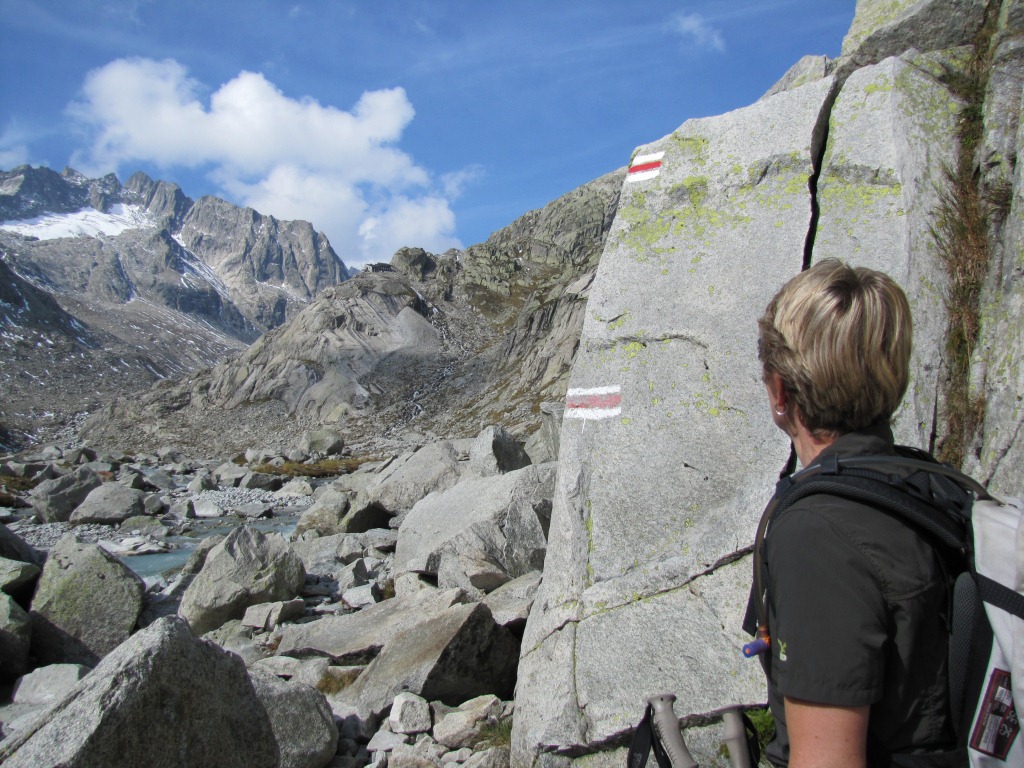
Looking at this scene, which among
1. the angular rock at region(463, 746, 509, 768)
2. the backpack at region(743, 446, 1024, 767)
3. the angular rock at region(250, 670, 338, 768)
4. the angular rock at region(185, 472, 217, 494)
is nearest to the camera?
the backpack at region(743, 446, 1024, 767)

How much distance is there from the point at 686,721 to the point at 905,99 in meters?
5.76

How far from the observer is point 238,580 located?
1154cm

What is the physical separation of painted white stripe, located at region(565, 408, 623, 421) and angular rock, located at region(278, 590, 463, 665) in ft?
10.6

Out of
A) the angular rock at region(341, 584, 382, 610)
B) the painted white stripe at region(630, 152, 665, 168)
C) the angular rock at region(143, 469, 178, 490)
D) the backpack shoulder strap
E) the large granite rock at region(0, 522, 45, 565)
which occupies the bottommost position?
the angular rock at region(341, 584, 382, 610)

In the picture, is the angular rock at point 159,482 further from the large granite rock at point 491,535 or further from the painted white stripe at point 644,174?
the painted white stripe at point 644,174

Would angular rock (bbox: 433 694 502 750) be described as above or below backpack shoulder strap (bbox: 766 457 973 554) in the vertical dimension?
below

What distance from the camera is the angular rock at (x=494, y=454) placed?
16844 millimetres

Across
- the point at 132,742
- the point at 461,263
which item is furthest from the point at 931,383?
the point at 461,263

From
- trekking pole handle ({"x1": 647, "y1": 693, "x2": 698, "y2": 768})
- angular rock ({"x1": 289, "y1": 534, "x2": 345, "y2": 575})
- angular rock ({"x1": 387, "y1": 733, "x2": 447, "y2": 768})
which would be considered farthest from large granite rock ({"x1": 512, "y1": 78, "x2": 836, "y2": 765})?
angular rock ({"x1": 289, "y1": 534, "x2": 345, "y2": 575})

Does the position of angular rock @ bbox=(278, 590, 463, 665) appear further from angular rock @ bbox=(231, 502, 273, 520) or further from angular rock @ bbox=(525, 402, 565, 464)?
angular rock @ bbox=(231, 502, 273, 520)

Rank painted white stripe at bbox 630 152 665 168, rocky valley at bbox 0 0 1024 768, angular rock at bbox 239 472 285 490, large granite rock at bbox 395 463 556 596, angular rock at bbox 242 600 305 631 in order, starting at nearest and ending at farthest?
1. rocky valley at bbox 0 0 1024 768
2. painted white stripe at bbox 630 152 665 168
3. large granite rock at bbox 395 463 556 596
4. angular rock at bbox 242 600 305 631
5. angular rock at bbox 239 472 285 490

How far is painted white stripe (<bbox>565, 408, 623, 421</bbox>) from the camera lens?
6.23 m

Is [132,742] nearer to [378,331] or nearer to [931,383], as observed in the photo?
[931,383]

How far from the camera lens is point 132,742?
430 cm
